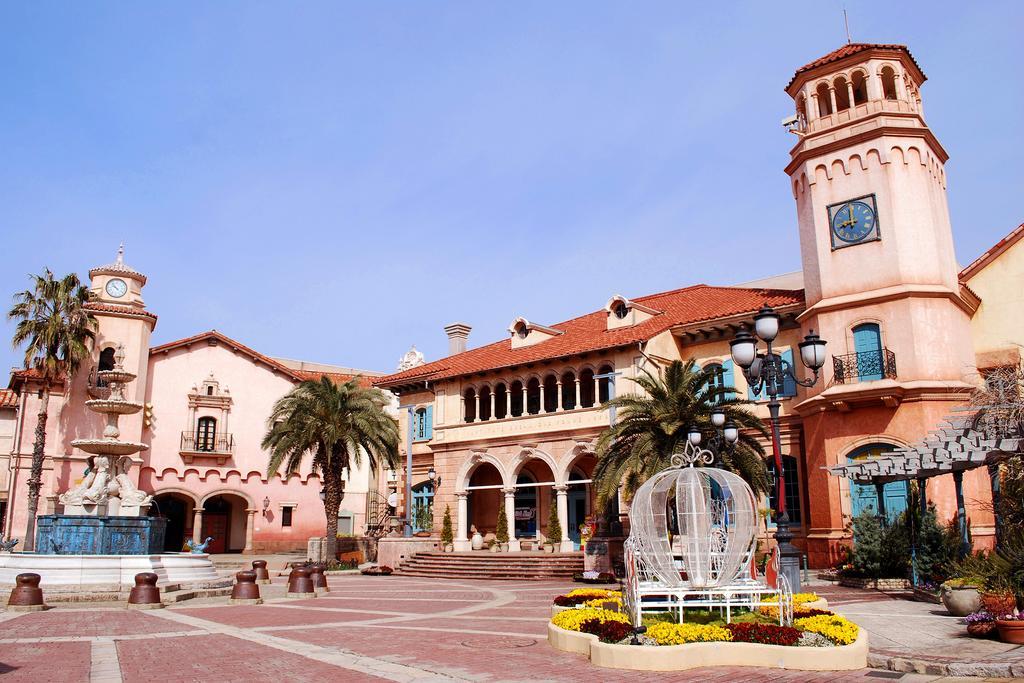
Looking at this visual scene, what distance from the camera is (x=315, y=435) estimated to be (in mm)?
30781

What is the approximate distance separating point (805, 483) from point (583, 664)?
1764 centimetres

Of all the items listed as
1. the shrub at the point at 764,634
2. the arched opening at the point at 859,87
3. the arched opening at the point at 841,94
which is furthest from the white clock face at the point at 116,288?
the shrub at the point at 764,634

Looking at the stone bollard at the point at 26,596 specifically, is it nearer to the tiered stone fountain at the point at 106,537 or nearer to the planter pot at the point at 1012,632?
the tiered stone fountain at the point at 106,537

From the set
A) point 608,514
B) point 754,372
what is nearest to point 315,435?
point 608,514

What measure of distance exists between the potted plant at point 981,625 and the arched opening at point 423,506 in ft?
84.6

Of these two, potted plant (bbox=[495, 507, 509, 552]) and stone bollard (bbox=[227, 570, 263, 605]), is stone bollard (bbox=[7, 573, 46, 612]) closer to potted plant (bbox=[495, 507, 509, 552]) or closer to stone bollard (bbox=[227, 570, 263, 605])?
stone bollard (bbox=[227, 570, 263, 605])

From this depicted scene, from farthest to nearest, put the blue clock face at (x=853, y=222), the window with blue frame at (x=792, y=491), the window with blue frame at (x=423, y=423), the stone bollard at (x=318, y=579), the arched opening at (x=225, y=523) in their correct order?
1. the arched opening at (x=225, y=523)
2. the window with blue frame at (x=423, y=423)
3. the window with blue frame at (x=792, y=491)
4. the blue clock face at (x=853, y=222)
5. the stone bollard at (x=318, y=579)

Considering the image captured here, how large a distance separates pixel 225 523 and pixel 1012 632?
42.3 m

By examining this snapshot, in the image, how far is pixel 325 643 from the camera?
11.6 m

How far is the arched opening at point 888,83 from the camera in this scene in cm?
2470

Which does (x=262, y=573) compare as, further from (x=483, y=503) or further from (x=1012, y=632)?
(x=1012, y=632)

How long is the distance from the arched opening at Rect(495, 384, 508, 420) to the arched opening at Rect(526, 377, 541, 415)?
1101 mm

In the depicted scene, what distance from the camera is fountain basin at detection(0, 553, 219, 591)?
61.6ft

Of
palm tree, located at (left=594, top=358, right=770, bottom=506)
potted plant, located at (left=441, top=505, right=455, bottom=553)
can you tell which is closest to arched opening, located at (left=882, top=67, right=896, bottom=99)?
palm tree, located at (left=594, top=358, right=770, bottom=506)
